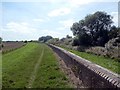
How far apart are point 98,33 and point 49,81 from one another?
6907 cm

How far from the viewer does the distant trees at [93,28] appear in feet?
269

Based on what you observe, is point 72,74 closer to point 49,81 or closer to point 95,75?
point 49,81

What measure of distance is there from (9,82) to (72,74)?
4718 mm

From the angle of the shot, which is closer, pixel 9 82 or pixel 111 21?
pixel 9 82

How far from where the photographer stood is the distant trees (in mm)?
81938

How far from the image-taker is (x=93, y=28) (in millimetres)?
86125

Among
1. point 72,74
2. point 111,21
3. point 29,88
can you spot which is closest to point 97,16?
point 111,21

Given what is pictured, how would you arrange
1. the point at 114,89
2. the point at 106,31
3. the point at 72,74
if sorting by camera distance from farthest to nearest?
1. the point at 106,31
2. the point at 72,74
3. the point at 114,89

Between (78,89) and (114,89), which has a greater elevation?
(114,89)

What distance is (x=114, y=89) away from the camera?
865 cm

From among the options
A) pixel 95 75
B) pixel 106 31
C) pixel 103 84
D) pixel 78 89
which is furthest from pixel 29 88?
pixel 106 31

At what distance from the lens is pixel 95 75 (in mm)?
11945

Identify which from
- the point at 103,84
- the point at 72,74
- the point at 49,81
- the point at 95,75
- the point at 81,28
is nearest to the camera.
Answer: the point at 103,84

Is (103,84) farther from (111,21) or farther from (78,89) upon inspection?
(111,21)
